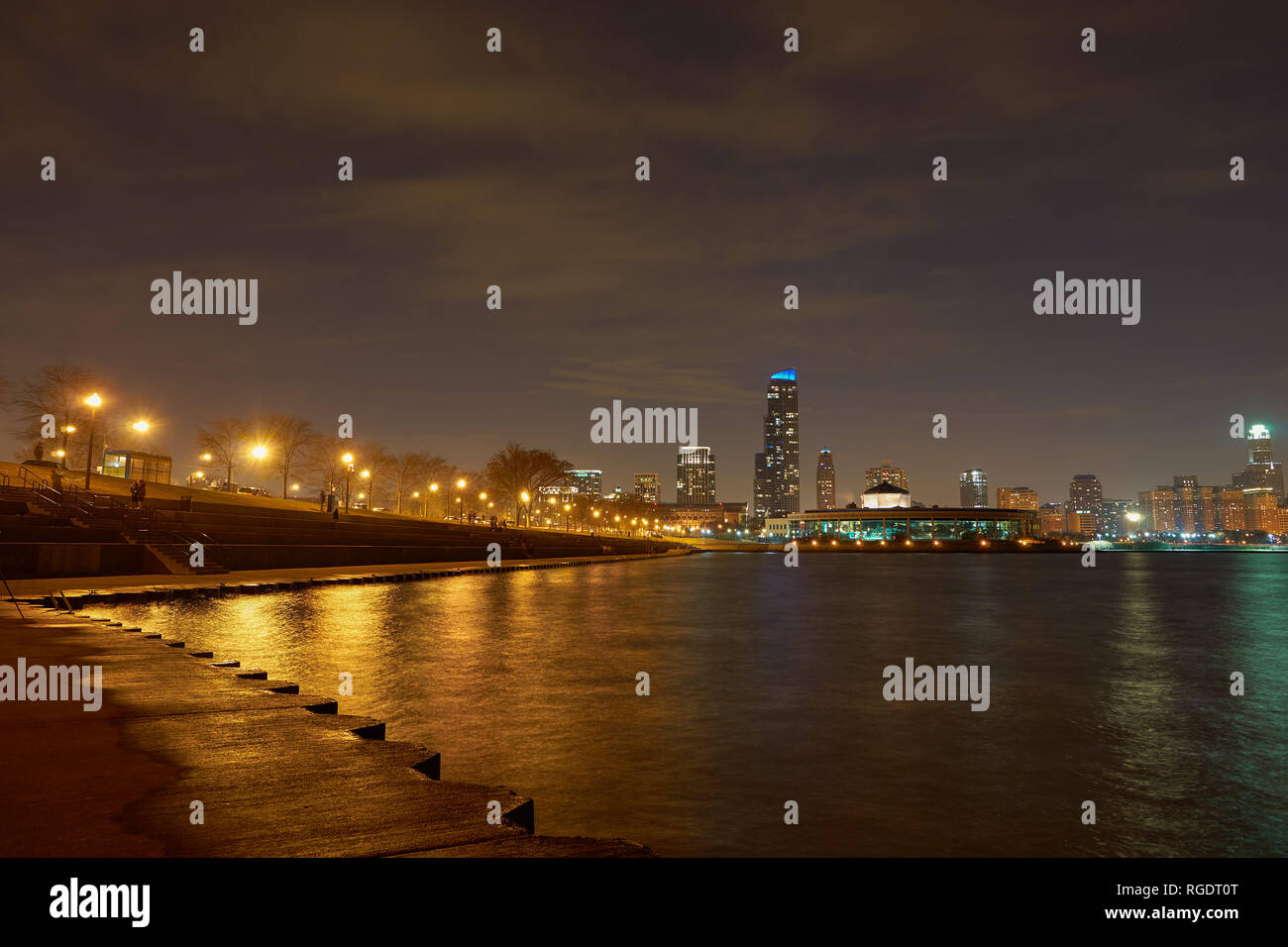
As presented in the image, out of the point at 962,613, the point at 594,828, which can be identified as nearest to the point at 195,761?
the point at 594,828

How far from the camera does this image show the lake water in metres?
8.35

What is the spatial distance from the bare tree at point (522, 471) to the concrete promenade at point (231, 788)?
3941 inches

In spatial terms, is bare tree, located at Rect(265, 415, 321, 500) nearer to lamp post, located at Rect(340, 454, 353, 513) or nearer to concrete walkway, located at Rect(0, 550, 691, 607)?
lamp post, located at Rect(340, 454, 353, 513)

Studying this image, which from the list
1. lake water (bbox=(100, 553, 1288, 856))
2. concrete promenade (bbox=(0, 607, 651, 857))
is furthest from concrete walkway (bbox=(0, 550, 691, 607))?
concrete promenade (bbox=(0, 607, 651, 857))

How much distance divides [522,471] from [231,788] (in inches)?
4112

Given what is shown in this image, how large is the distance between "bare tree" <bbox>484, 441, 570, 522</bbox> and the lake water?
80015mm

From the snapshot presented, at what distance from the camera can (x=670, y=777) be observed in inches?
381

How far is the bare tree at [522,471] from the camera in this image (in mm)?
109125

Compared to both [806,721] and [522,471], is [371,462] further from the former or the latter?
[806,721]

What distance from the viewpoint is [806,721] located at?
13.0m

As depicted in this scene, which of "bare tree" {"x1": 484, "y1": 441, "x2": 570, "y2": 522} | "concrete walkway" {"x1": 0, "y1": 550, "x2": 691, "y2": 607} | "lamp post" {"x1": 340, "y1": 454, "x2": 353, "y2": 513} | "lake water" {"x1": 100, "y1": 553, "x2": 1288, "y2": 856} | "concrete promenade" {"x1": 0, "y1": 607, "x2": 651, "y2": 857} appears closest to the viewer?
"concrete promenade" {"x1": 0, "y1": 607, "x2": 651, "y2": 857}
